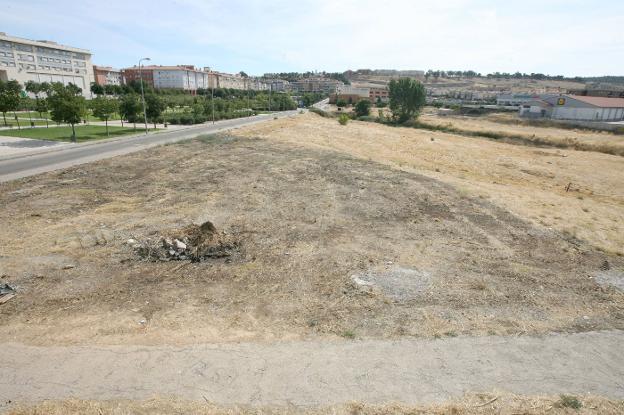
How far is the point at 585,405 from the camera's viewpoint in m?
6.19

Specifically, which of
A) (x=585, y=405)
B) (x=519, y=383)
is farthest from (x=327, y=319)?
(x=585, y=405)

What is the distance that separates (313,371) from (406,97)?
8170 centimetres

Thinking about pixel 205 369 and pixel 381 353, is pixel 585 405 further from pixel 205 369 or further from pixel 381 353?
pixel 205 369

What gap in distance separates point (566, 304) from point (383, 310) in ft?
16.5

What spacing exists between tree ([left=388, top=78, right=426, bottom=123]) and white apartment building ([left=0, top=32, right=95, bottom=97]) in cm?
9276

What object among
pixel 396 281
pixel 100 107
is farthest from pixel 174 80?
pixel 396 281

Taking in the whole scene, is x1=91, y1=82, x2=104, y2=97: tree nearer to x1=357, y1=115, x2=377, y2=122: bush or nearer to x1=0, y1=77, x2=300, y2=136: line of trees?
x1=0, y1=77, x2=300, y2=136: line of trees

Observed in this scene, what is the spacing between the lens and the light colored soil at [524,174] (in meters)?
17.6

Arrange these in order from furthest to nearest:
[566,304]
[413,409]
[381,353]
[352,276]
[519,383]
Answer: [352,276] < [566,304] < [381,353] < [519,383] < [413,409]

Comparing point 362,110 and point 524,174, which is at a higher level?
point 362,110

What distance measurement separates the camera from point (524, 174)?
3206cm

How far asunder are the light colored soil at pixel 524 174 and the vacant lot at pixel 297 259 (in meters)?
0.31

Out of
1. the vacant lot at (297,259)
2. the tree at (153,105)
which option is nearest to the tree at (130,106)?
the tree at (153,105)

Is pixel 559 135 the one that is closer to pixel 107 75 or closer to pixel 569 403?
pixel 569 403
